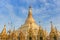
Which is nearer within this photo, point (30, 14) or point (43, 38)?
point (43, 38)

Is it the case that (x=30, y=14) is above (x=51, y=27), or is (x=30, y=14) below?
above

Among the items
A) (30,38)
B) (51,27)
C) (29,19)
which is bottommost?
(30,38)

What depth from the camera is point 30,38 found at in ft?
128

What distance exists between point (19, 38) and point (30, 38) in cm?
364

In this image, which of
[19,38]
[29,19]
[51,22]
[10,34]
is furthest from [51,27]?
[29,19]

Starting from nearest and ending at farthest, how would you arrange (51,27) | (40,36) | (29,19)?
(40,36) → (51,27) → (29,19)

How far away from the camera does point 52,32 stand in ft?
131

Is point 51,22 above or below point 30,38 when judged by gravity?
above

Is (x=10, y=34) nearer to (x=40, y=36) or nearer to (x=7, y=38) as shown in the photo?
(x=7, y=38)

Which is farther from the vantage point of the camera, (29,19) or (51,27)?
(29,19)

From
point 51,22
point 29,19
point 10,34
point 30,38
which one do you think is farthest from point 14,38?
point 29,19

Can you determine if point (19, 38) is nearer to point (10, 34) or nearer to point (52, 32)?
point (10, 34)

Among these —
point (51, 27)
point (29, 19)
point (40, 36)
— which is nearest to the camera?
point (40, 36)

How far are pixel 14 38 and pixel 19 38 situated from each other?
319 cm
